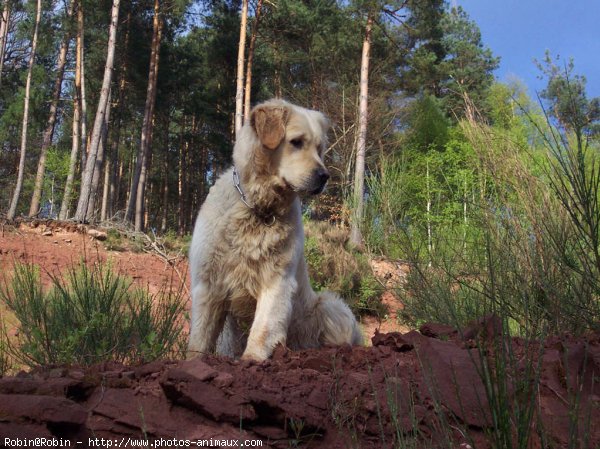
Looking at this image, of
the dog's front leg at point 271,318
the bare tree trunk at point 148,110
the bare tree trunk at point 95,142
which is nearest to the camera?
the dog's front leg at point 271,318

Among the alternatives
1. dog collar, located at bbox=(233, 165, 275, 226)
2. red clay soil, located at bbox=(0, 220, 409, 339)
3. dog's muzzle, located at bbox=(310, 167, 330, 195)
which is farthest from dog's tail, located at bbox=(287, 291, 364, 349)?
red clay soil, located at bbox=(0, 220, 409, 339)

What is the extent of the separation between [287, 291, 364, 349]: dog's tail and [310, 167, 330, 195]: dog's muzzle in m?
1.07

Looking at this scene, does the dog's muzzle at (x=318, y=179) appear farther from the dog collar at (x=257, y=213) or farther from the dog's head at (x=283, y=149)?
the dog collar at (x=257, y=213)

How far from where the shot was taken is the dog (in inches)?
161

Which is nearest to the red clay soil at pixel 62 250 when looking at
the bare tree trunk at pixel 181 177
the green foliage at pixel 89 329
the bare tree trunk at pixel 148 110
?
the green foliage at pixel 89 329

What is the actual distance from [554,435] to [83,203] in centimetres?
1657

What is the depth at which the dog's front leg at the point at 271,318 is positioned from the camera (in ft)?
12.9

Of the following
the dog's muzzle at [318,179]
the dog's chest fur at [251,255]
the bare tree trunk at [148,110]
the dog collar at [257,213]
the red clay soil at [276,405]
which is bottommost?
the red clay soil at [276,405]

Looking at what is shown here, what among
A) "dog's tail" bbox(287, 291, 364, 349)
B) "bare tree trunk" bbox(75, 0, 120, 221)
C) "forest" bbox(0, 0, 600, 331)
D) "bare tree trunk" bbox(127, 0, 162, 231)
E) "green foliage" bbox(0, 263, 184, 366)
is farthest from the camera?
"bare tree trunk" bbox(127, 0, 162, 231)

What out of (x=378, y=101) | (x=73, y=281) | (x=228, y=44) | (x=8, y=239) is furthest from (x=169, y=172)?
(x=73, y=281)

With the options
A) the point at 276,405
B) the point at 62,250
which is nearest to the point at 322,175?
the point at 276,405

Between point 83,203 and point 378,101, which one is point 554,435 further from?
point 378,101

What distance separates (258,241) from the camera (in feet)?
13.4

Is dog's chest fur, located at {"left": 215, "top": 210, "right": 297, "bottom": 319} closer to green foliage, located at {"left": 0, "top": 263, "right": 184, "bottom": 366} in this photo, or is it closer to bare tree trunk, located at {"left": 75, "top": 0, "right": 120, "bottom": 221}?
green foliage, located at {"left": 0, "top": 263, "right": 184, "bottom": 366}
